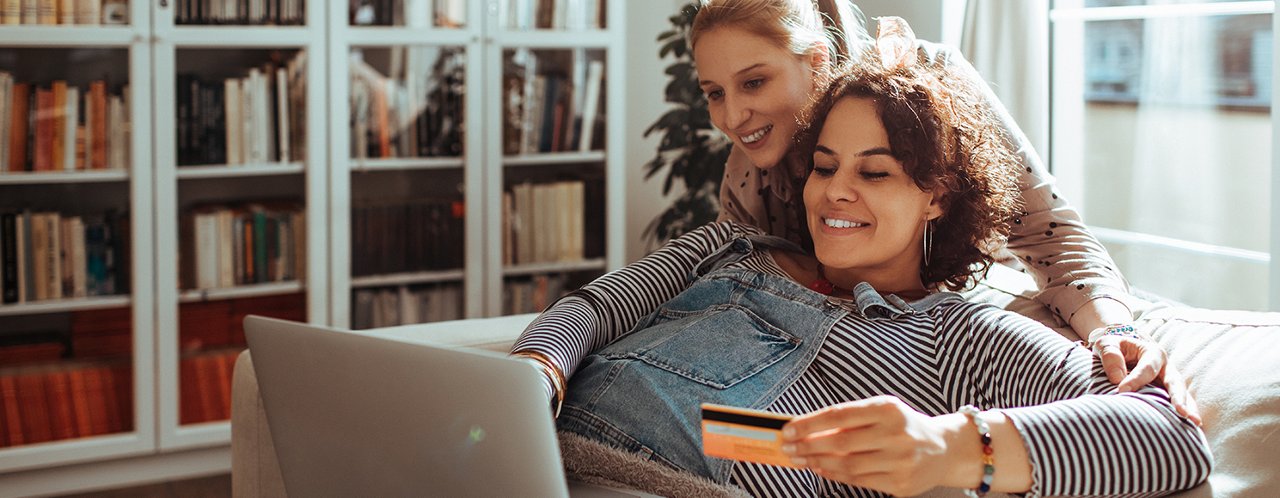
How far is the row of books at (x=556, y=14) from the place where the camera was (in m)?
3.22

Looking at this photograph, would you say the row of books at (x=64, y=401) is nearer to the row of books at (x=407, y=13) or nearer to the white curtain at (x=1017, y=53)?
the row of books at (x=407, y=13)

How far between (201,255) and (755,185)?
1714mm

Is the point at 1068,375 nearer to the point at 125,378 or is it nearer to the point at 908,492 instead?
the point at 908,492

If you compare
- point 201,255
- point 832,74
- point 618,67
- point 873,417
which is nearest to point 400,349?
point 873,417

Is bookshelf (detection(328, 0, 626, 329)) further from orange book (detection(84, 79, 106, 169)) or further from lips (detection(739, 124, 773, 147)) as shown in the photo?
A: lips (detection(739, 124, 773, 147))

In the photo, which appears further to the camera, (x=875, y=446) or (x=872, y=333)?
(x=872, y=333)

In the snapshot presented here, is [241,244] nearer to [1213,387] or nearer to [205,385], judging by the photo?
[205,385]

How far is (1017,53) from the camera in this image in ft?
8.94

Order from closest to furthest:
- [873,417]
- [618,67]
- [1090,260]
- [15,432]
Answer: [873,417]
[1090,260]
[15,432]
[618,67]

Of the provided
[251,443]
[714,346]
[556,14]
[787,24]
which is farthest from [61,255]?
[714,346]

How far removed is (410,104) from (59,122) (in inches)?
34.3

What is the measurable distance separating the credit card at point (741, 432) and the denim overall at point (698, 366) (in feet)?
1.23

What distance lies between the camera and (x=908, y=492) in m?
0.94

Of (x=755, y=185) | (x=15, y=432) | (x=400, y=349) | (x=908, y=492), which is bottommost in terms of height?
(x=15, y=432)
